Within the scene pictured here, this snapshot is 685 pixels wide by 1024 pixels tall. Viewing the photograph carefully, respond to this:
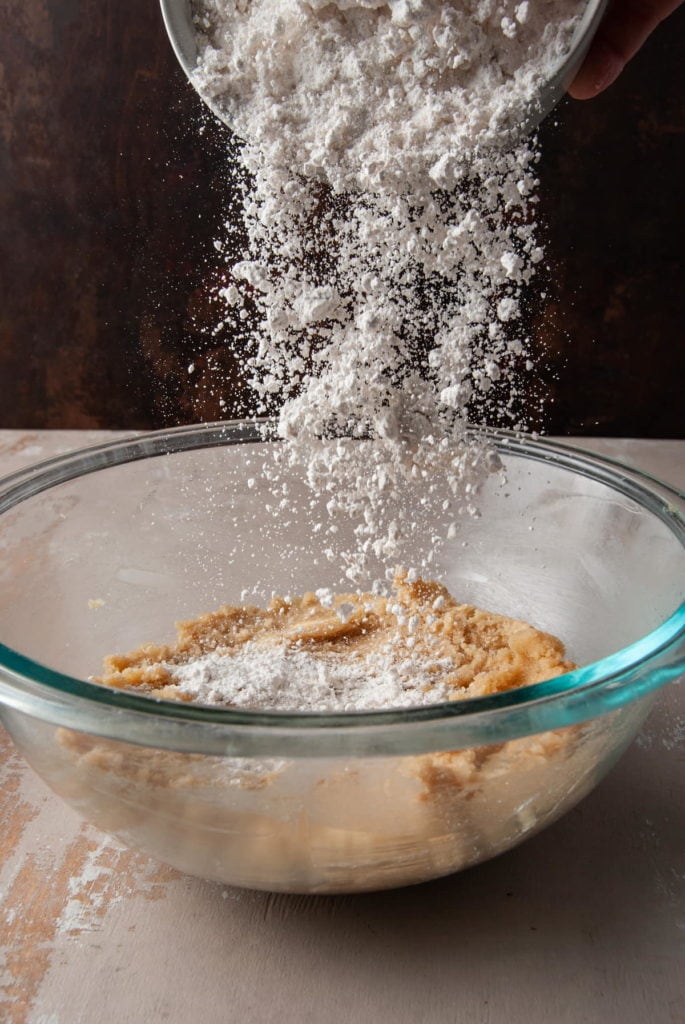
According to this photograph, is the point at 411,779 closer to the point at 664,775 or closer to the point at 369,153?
the point at 664,775

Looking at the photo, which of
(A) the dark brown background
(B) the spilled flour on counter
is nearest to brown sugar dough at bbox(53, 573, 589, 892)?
(B) the spilled flour on counter

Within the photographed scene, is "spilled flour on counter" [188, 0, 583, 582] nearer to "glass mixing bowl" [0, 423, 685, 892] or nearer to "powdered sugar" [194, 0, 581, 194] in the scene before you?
"powdered sugar" [194, 0, 581, 194]

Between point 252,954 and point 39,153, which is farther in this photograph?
point 39,153

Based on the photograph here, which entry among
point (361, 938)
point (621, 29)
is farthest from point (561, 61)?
point (361, 938)

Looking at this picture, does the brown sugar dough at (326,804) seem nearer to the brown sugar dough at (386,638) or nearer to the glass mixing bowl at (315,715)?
the glass mixing bowl at (315,715)

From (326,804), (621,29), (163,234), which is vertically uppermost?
(621,29)

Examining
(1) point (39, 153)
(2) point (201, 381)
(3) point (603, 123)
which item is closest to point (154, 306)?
(2) point (201, 381)

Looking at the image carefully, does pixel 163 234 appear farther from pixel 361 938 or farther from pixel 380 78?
pixel 361 938
